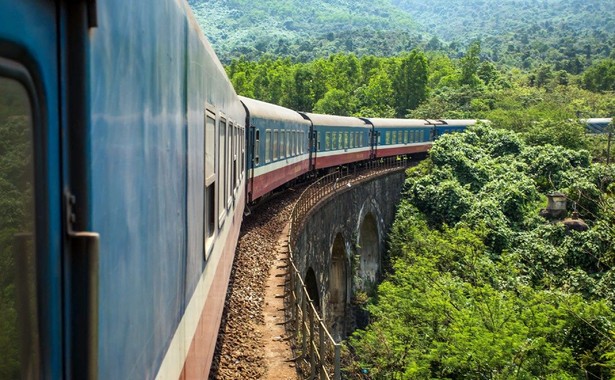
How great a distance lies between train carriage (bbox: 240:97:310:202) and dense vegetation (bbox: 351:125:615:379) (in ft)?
15.7

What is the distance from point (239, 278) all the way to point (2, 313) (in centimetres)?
1004

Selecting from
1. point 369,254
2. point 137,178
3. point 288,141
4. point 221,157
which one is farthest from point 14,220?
point 369,254

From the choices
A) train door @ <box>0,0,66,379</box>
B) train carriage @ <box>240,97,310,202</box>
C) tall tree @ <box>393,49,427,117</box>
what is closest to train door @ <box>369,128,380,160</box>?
train carriage @ <box>240,97,310,202</box>

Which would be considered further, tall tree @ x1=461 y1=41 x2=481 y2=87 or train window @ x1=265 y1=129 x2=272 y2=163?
tall tree @ x1=461 y1=41 x2=481 y2=87

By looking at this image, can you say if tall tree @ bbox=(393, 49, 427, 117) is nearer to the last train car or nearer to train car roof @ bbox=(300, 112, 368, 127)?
train car roof @ bbox=(300, 112, 368, 127)

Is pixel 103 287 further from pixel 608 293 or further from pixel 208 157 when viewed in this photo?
pixel 608 293

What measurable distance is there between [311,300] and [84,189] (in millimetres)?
7520

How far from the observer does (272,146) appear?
663 inches

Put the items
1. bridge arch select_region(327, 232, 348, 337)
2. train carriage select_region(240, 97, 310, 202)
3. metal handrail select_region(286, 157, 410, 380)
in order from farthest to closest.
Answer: bridge arch select_region(327, 232, 348, 337) → train carriage select_region(240, 97, 310, 202) → metal handrail select_region(286, 157, 410, 380)

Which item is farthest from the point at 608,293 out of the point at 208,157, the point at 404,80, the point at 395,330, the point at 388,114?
the point at 404,80

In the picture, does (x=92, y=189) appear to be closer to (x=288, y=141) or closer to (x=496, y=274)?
(x=288, y=141)

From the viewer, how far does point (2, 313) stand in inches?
48.9

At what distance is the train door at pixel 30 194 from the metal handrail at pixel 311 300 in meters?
4.78

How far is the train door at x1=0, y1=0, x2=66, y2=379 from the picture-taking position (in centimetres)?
124
